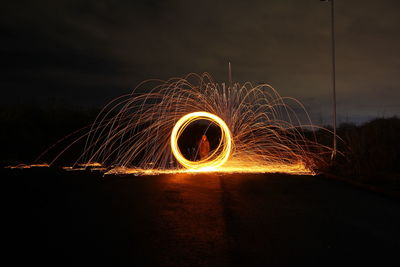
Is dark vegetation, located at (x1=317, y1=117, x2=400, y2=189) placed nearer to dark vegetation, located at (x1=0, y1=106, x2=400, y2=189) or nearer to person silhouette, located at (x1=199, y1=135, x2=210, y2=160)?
dark vegetation, located at (x1=0, y1=106, x2=400, y2=189)

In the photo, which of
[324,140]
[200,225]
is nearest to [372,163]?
[324,140]

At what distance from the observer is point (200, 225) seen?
5879 millimetres

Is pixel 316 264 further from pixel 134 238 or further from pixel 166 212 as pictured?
pixel 166 212

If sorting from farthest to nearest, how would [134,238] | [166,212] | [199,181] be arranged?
[199,181], [166,212], [134,238]

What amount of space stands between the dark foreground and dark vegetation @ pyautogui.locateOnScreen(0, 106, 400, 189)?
3.30 meters

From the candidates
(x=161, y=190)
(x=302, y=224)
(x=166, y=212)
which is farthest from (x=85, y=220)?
(x=302, y=224)

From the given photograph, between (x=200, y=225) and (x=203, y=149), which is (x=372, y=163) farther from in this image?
(x=200, y=225)

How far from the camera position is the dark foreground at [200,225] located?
4418 millimetres

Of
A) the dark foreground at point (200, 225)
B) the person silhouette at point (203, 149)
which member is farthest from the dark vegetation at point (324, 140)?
the person silhouette at point (203, 149)

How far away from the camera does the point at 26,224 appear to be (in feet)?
19.9

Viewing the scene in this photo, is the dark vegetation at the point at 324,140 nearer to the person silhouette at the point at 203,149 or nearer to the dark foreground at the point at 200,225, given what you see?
the dark foreground at the point at 200,225

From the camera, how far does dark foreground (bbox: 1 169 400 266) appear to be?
4418 millimetres

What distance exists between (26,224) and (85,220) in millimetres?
1041

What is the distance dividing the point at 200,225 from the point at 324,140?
20.1m
